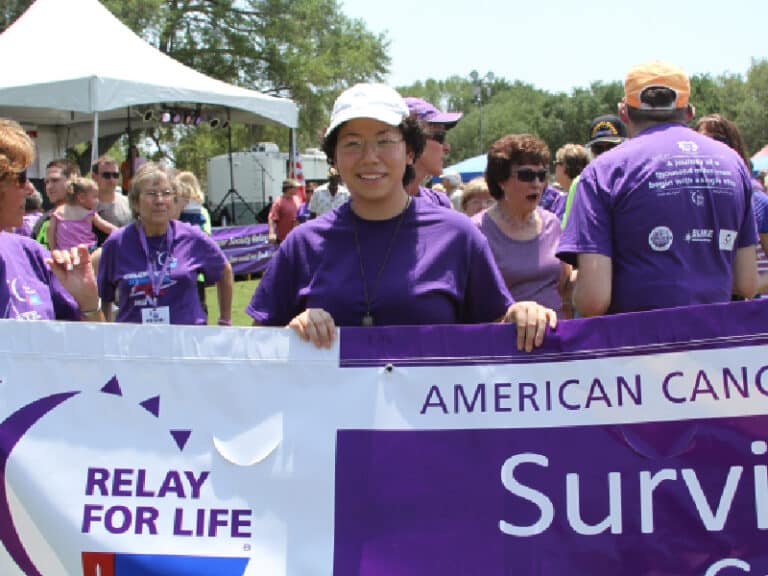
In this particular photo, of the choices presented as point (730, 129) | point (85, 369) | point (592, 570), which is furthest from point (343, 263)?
point (730, 129)

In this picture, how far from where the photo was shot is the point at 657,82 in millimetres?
Answer: 2889

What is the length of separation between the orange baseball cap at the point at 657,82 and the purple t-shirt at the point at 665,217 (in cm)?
12

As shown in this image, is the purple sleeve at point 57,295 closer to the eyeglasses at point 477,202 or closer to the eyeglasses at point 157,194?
the eyeglasses at point 157,194

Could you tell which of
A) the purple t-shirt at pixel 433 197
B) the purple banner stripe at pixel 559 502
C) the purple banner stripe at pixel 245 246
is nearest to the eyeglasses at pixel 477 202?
the purple t-shirt at pixel 433 197

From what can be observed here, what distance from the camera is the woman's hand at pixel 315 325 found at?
2344 mm

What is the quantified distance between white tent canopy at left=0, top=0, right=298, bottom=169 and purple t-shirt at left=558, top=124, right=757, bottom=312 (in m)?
9.72

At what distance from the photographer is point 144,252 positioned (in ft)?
14.7

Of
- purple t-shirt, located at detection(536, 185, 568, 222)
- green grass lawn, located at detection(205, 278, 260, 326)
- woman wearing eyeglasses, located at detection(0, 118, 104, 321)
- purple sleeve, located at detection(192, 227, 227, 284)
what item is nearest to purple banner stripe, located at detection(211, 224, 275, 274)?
green grass lawn, located at detection(205, 278, 260, 326)

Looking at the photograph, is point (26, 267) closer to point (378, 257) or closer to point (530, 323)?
point (378, 257)

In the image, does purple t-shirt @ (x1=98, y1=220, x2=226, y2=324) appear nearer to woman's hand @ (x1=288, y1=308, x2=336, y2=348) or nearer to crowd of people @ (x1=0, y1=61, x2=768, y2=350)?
crowd of people @ (x1=0, y1=61, x2=768, y2=350)

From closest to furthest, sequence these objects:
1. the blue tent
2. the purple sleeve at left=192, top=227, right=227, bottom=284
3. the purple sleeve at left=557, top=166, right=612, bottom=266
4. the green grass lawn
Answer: the purple sleeve at left=557, top=166, right=612, bottom=266 < the purple sleeve at left=192, top=227, right=227, bottom=284 < the green grass lawn < the blue tent

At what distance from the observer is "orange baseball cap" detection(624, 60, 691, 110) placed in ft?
9.48

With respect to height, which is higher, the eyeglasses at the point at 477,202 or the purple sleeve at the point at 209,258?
the eyeglasses at the point at 477,202

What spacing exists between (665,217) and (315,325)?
1217 millimetres
